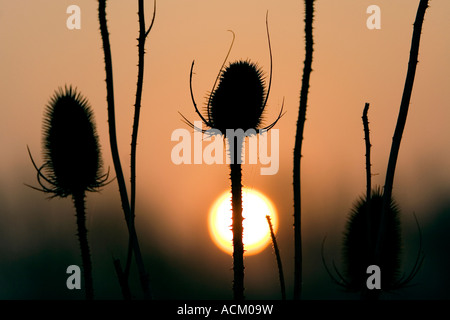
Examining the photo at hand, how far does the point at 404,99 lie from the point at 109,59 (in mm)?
1147

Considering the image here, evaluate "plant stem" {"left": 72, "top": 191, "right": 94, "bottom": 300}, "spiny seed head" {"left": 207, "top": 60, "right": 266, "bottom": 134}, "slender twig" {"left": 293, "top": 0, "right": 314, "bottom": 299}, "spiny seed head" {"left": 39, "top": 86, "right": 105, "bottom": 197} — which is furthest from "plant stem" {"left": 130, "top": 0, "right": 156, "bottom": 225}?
"spiny seed head" {"left": 39, "top": 86, "right": 105, "bottom": 197}

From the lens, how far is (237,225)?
2887 mm

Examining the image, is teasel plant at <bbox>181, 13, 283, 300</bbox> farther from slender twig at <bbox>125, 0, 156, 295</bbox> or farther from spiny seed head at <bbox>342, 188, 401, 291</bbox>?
spiny seed head at <bbox>342, 188, 401, 291</bbox>

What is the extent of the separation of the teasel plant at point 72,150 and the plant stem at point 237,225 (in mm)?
1769

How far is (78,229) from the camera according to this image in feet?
15.2

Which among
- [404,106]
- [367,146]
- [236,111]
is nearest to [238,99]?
[236,111]

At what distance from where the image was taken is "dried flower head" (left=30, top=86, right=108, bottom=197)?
17.1ft

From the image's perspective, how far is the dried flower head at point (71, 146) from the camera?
17.1 feet

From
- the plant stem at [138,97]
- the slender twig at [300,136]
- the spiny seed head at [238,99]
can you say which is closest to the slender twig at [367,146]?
the slender twig at [300,136]

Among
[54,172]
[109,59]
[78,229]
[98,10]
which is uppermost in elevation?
[98,10]
